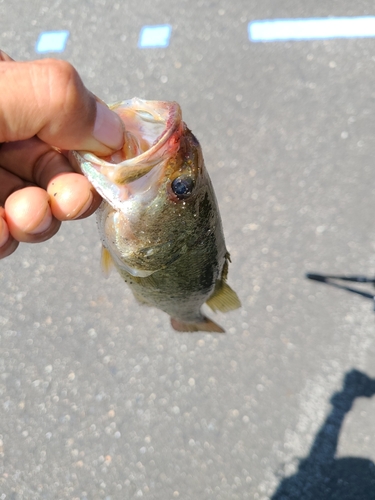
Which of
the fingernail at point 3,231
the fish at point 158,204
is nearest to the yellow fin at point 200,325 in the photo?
the fish at point 158,204

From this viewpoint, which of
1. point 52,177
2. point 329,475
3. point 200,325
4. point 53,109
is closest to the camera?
point 53,109

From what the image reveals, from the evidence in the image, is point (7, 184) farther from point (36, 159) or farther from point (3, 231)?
point (3, 231)

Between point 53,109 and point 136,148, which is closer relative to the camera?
point 53,109

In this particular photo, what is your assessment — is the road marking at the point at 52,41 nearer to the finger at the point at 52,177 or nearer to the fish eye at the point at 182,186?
the finger at the point at 52,177

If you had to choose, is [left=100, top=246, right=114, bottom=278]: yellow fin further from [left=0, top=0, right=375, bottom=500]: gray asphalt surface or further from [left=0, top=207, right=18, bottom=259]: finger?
[left=0, top=0, right=375, bottom=500]: gray asphalt surface

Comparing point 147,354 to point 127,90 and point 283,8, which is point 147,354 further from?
point 283,8

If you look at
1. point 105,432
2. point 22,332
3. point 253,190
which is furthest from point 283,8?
point 105,432

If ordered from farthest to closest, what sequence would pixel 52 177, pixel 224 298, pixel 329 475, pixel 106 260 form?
1. pixel 329 475
2. pixel 224 298
3. pixel 106 260
4. pixel 52 177

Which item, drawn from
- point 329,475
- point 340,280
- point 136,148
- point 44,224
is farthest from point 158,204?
point 329,475
